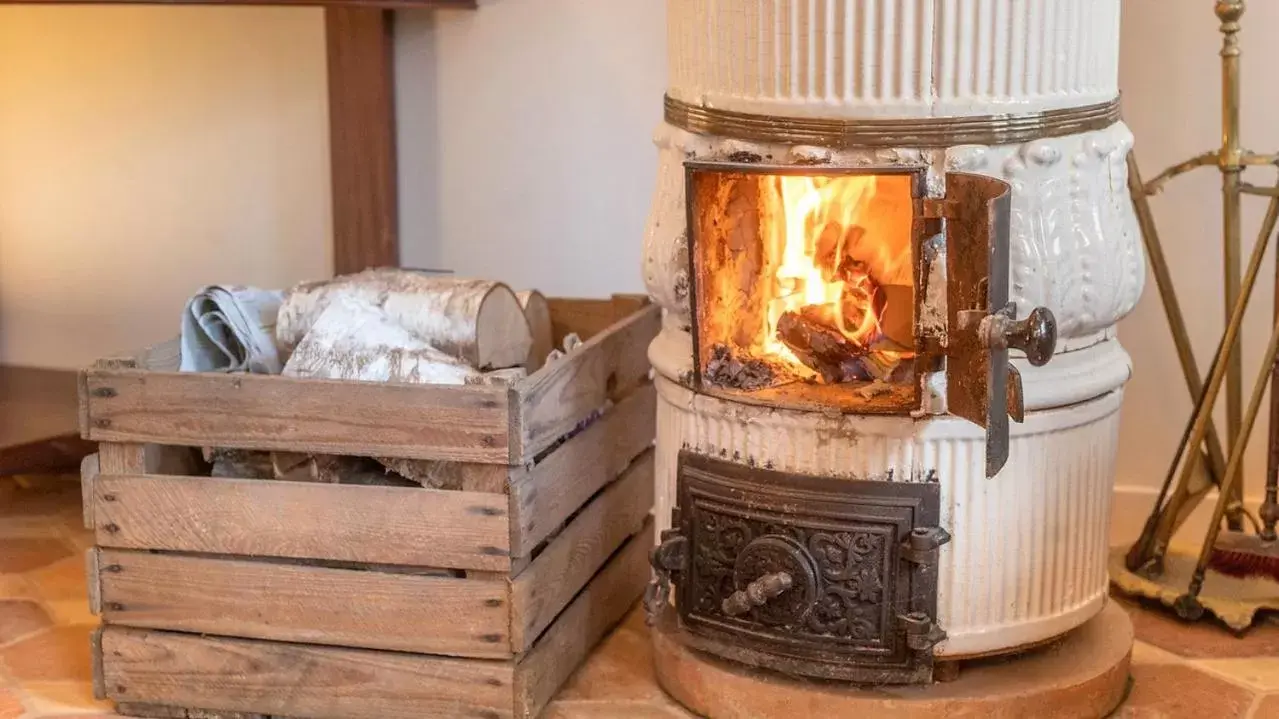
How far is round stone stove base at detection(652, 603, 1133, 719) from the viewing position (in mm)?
2135

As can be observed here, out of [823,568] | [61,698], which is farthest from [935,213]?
[61,698]

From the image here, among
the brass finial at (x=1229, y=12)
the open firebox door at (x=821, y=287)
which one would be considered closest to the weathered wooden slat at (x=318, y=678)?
the open firebox door at (x=821, y=287)

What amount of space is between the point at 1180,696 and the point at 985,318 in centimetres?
81

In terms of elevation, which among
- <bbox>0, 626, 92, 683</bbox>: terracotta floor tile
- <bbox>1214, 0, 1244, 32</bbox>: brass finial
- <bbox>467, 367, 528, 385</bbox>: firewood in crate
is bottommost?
<bbox>0, 626, 92, 683</bbox>: terracotta floor tile

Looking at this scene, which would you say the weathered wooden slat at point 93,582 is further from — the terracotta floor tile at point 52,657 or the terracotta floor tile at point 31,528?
the terracotta floor tile at point 31,528

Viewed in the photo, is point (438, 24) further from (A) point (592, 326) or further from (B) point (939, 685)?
(B) point (939, 685)

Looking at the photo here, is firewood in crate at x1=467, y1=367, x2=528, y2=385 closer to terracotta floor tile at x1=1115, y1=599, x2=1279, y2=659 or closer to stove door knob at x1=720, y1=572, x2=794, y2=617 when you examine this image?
stove door knob at x1=720, y1=572, x2=794, y2=617

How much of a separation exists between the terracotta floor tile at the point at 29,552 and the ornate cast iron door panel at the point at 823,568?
1365 mm

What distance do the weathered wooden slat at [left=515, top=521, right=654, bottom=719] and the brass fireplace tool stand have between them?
2.69ft

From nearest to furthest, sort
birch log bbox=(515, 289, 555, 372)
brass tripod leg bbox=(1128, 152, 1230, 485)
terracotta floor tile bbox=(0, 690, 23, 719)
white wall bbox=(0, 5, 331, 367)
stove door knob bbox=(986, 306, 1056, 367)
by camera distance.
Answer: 1. stove door knob bbox=(986, 306, 1056, 367)
2. terracotta floor tile bbox=(0, 690, 23, 719)
3. brass tripod leg bbox=(1128, 152, 1230, 485)
4. birch log bbox=(515, 289, 555, 372)
5. white wall bbox=(0, 5, 331, 367)

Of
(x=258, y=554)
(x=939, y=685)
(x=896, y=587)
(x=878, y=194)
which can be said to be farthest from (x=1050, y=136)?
(x=258, y=554)

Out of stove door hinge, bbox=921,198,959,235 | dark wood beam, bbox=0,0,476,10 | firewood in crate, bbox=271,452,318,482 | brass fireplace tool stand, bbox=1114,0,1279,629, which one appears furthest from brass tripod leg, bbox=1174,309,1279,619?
dark wood beam, bbox=0,0,476,10

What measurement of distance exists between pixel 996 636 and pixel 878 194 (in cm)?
63

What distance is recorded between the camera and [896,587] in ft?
6.91
